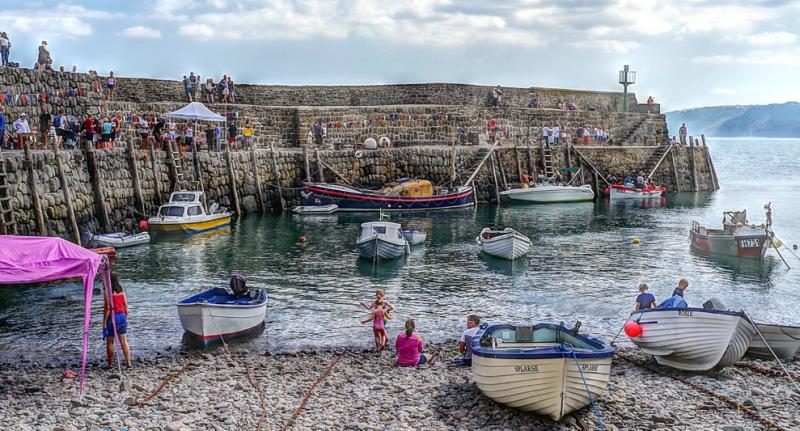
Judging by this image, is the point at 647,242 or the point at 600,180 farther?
the point at 600,180

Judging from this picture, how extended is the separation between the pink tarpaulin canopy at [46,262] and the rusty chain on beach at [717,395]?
32.9 feet

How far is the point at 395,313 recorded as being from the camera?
68.3 ft

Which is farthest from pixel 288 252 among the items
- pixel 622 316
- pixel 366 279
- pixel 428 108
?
pixel 428 108

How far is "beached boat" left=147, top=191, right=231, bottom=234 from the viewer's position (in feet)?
105

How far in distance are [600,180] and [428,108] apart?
11.7 meters

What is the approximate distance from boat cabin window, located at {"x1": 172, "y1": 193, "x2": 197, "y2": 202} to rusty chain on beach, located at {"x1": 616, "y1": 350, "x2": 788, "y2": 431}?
21.7 metres

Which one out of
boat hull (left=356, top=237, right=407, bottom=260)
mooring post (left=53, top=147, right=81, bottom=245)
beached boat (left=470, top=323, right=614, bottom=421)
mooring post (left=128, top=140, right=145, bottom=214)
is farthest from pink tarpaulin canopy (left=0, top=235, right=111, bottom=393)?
mooring post (left=128, top=140, right=145, bottom=214)

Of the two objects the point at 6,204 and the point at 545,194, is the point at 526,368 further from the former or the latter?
the point at 545,194

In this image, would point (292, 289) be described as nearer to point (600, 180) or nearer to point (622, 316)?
point (622, 316)

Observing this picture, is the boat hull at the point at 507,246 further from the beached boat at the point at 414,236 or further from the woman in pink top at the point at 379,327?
the woman in pink top at the point at 379,327

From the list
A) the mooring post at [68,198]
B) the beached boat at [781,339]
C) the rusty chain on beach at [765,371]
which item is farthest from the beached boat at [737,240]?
the mooring post at [68,198]

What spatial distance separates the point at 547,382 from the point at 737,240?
17.7 metres

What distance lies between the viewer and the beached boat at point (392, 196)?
41031mm

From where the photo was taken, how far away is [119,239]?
2884cm
